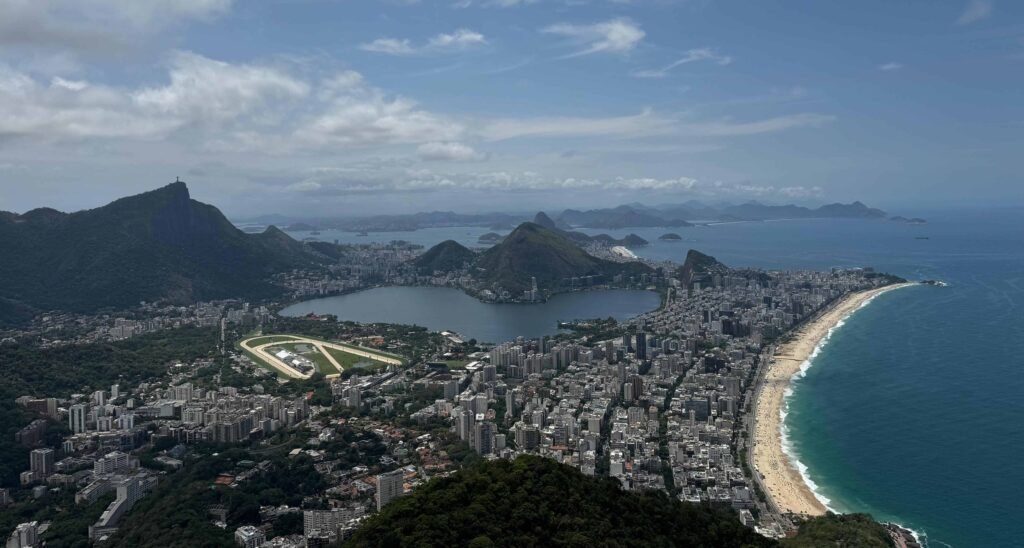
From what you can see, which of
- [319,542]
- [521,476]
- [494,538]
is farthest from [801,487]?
[319,542]

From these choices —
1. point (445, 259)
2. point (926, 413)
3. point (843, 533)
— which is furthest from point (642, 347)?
point (445, 259)

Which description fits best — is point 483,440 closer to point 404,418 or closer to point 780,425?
point 404,418

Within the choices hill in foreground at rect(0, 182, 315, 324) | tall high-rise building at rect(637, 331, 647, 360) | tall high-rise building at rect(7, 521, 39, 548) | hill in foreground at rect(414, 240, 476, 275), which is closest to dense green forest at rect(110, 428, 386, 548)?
tall high-rise building at rect(7, 521, 39, 548)

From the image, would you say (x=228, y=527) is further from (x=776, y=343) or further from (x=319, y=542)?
(x=776, y=343)

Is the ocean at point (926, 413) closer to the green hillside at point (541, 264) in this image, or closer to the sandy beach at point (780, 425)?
the sandy beach at point (780, 425)

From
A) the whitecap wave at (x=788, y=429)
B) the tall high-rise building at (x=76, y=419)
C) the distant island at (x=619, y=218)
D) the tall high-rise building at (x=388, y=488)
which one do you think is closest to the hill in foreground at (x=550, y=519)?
the whitecap wave at (x=788, y=429)
